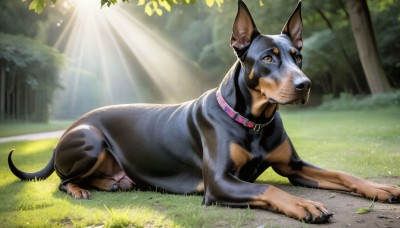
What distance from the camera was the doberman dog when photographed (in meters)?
3.73

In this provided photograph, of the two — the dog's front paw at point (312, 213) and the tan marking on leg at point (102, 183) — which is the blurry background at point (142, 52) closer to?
the tan marking on leg at point (102, 183)

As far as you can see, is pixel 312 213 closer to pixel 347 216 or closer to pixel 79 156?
pixel 347 216

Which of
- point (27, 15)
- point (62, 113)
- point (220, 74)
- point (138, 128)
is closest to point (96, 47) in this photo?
point (62, 113)

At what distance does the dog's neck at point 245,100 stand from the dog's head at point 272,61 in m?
0.07

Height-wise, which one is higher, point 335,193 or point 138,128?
point 138,128

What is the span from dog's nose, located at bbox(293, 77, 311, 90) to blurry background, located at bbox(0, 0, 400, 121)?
9286 millimetres

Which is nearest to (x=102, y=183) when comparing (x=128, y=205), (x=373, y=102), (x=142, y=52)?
(x=128, y=205)

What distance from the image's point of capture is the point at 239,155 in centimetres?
398

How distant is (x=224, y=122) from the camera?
4188mm

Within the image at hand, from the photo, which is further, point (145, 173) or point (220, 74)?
point (220, 74)

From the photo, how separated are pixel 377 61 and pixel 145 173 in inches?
702

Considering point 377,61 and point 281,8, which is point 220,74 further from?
point 377,61

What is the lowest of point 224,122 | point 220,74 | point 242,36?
point 220,74

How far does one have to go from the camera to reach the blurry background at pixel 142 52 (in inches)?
919
